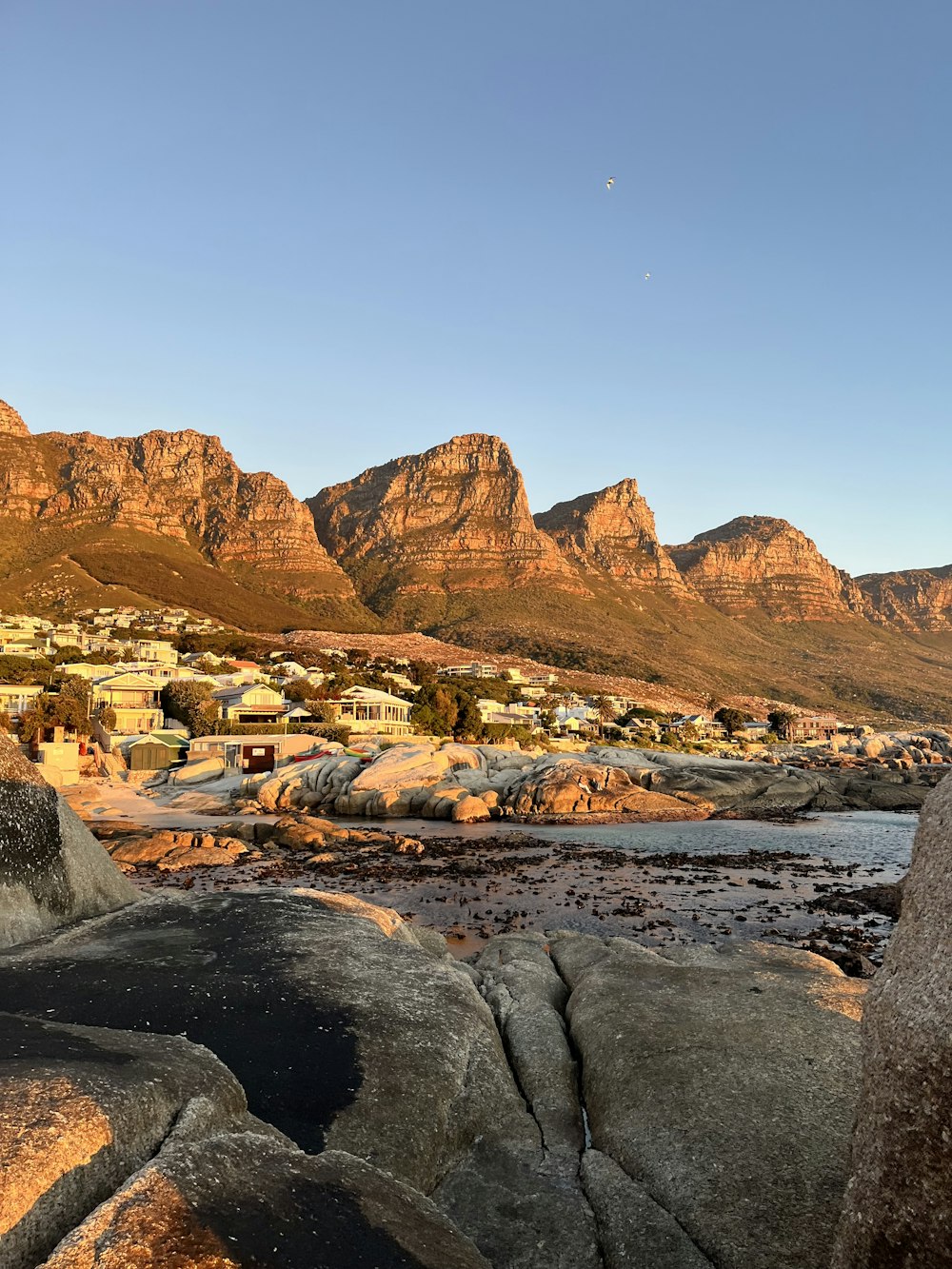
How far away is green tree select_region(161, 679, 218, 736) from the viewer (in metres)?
91.8

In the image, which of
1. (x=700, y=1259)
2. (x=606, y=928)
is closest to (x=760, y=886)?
(x=606, y=928)

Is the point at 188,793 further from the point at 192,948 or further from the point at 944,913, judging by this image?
the point at 944,913

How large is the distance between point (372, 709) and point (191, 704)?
75.1ft

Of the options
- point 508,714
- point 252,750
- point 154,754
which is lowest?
point 154,754

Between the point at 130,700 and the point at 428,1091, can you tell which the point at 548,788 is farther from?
the point at 130,700

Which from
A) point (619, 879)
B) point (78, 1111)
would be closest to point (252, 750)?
point (619, 879)

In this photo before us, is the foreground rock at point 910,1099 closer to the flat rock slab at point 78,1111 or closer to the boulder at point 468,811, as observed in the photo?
the flat rock slab at point 78,1111

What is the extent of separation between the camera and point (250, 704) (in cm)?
9700

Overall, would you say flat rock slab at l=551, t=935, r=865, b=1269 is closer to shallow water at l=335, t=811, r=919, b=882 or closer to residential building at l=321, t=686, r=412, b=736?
shallow water at l=335, t=811, r=919, b=882

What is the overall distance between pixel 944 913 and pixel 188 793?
63845 mm

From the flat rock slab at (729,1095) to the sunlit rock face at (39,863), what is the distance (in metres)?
8.12

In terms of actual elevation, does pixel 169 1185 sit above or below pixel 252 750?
above

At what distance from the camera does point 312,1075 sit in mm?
7344

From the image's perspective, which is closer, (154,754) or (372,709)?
(154,754)
